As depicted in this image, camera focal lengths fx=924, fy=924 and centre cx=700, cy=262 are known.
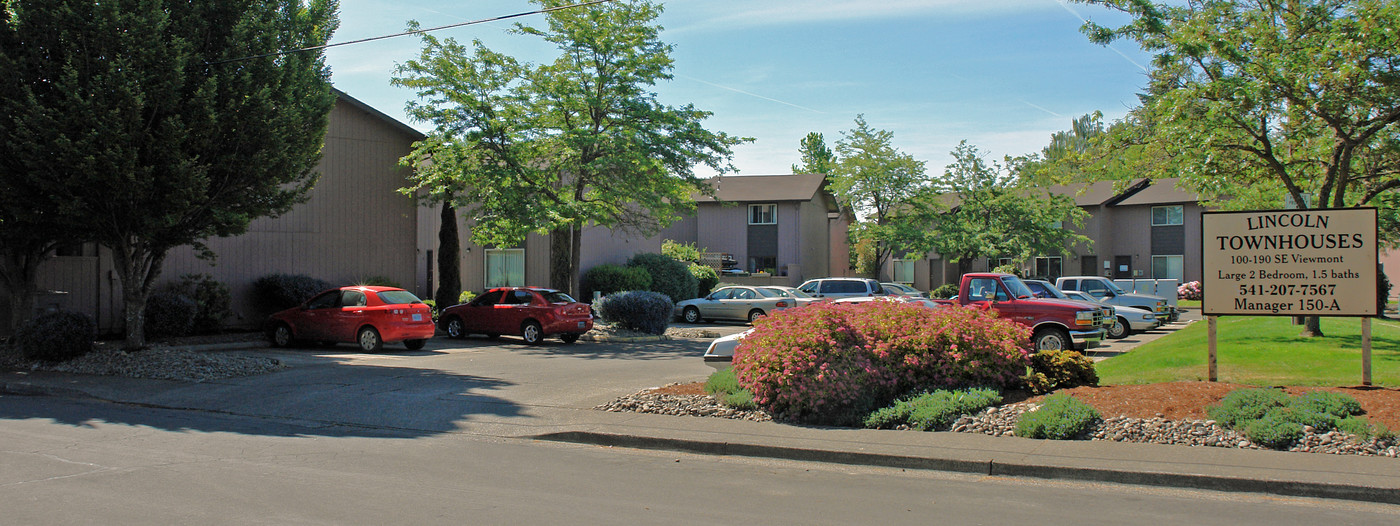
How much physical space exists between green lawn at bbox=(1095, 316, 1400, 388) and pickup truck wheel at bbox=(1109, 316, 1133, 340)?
4.19 meters

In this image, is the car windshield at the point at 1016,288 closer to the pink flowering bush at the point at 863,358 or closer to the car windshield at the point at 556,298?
the pink flowering bush at the point at 863,358

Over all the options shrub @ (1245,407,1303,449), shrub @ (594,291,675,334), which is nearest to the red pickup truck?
shrub @ (1245,407,1303,449)

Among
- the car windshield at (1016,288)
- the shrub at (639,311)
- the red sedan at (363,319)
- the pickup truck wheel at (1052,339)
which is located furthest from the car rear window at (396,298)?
the pickup truck wheel at (1052,339)

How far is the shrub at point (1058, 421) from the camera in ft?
28.7

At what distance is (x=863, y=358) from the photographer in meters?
10.2

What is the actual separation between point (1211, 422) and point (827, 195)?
45534mm

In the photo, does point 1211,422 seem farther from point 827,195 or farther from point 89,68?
point 827,195

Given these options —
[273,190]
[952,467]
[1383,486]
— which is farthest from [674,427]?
[273,190]

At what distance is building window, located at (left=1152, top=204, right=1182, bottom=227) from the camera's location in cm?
4725

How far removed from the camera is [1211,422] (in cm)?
862

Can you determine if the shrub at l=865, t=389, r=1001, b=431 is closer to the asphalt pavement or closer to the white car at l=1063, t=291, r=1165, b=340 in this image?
the asphalt pavement

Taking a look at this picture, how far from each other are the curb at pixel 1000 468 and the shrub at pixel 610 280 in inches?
931

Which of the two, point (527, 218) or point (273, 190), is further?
point (527, 218)

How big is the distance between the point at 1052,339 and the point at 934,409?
905 cm
